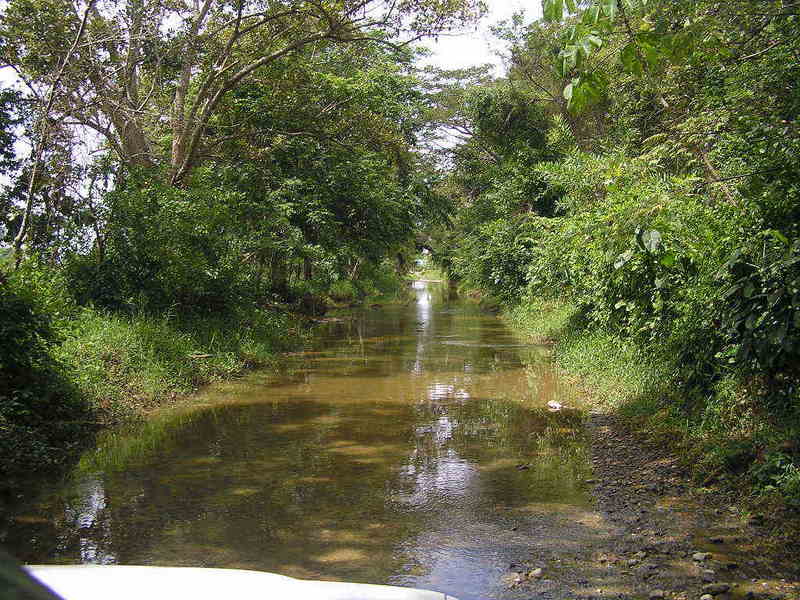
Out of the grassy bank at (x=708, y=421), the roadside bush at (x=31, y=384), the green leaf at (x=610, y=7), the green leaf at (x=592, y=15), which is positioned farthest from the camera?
the roadside bush at (x=31, y=384)

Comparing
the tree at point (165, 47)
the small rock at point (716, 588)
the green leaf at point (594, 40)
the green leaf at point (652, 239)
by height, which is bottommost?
the small rock at point (716, 588)

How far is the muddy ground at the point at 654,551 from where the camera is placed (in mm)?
4141

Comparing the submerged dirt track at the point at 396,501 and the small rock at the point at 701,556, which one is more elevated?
the small rock at the point at 701,556

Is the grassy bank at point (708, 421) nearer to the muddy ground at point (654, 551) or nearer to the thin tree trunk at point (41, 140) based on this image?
the muddy ground at point (654, 551)

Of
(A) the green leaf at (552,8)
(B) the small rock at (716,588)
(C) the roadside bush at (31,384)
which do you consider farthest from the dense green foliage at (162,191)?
(B) the small rock at (716,588)

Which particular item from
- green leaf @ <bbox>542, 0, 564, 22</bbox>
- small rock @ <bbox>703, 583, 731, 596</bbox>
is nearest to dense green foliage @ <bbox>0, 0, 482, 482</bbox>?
green leaf @ <bbox>542, 0, 564, 22</bbox>

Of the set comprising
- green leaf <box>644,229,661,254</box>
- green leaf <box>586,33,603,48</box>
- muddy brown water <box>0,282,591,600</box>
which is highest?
green leaf <box>586,33,603,48</box>

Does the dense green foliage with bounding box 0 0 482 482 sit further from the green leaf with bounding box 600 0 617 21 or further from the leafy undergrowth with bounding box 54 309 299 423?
the green leaf with bounding box 600 0 617 21

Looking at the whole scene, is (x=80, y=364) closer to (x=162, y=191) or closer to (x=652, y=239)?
(x=162, y=191)

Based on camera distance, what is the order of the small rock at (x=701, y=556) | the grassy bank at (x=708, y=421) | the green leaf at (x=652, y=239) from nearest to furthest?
1. the small rock at (x=701, y=556)
2. the green leaf at (x=652, y=239)
3. the grassy bank at (x=708, y=421)

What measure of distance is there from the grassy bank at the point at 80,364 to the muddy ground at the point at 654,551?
514cm

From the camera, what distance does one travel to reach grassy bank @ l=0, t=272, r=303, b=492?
7.18 meters

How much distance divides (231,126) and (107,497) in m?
11.6

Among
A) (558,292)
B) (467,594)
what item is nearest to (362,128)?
(558,292)
